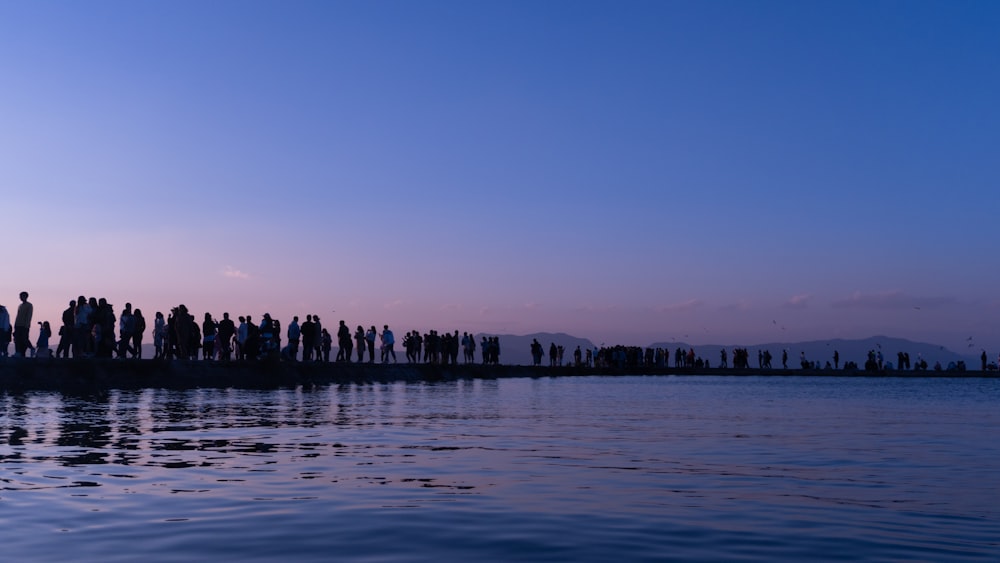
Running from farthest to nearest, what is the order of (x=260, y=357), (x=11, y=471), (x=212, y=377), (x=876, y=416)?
(x=260, y=357), (x=212, y=377), (x=876, y=416), (x=11, y=471)

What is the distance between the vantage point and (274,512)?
8.43 m

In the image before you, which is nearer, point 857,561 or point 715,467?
point 857,561

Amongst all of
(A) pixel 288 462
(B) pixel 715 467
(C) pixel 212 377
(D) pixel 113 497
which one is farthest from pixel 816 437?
(C) pixel 212 377

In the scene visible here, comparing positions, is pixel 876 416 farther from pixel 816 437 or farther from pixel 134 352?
pixel 134 352

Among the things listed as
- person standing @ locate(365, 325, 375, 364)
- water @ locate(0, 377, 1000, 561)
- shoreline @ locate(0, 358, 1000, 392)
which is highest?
person standing @ locate(365, 325, 375, 364)

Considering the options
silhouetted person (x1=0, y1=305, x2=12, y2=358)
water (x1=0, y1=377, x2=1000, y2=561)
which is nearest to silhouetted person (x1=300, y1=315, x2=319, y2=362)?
silhouetted person (x1=0, y1=305, x2=12, y2=358)

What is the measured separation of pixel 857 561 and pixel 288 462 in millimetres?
7399

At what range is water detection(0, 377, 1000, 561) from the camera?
7.15m

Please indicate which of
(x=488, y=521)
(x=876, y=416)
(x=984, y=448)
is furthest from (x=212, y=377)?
(x=488, y=521)

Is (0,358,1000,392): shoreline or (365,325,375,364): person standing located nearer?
(0,358,1000,392): shoreline

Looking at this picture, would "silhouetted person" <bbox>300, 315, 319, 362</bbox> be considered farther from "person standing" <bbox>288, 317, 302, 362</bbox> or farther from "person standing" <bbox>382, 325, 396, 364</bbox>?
"person standing" <bbox>382, 325, 396, 364</bbox>

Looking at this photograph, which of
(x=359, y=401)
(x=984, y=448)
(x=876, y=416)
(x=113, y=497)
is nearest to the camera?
(x=113, y=497)

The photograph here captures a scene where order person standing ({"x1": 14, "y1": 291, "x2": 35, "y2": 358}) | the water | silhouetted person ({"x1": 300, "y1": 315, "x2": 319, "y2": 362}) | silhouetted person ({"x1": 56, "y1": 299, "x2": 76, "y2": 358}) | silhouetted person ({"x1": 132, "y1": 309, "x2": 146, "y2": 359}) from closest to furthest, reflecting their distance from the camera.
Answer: the water
person standing ({"x1": 14, "y1": 291, "x2": 35, "y2": 358})
silhouetted person ({"x1": 56, "y1": 299, "x2": 76, "y2": 358})
silhouetted person ({"x1": 132, "y1": 309, "x2": 146, "y2": 359})
silhouetted person ({"x1": 300, "y1": 315, "x2": 319, "y2": 362})

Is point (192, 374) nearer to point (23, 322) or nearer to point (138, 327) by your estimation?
point (138, 327)
